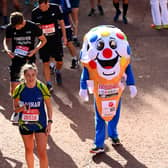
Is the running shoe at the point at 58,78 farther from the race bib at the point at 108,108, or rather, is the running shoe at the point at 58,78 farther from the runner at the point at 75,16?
the race bib at the point at 108,108

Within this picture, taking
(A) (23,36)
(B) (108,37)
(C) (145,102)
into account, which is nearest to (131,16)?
(C) (145,102)

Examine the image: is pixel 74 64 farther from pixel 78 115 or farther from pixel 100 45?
pixel 100 45

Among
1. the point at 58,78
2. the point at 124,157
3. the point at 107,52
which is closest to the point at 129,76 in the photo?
the point at 107,52

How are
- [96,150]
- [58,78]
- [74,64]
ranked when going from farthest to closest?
[74,64], [58,78], [96,150]

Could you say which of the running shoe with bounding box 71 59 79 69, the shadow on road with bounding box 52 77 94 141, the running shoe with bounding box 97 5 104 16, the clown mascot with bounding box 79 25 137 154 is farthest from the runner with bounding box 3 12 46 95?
the running shoe with bounding box 97 5 104 16

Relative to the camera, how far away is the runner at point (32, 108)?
17.9ft

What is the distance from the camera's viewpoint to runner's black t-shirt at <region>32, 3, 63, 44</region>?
26.1ft

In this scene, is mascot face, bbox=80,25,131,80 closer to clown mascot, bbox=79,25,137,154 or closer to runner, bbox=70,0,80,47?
clown mascot, bbox=79,25,137,154

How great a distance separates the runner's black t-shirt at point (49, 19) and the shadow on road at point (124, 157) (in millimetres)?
2518

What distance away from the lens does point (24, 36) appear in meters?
7.15

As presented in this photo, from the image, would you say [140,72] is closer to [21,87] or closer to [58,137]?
[58,137]

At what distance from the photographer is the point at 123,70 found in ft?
20.3

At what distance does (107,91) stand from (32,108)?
1138 mm

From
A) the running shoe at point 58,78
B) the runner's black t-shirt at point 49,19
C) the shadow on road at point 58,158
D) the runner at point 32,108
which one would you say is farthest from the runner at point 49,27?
the runner at point 32,108
